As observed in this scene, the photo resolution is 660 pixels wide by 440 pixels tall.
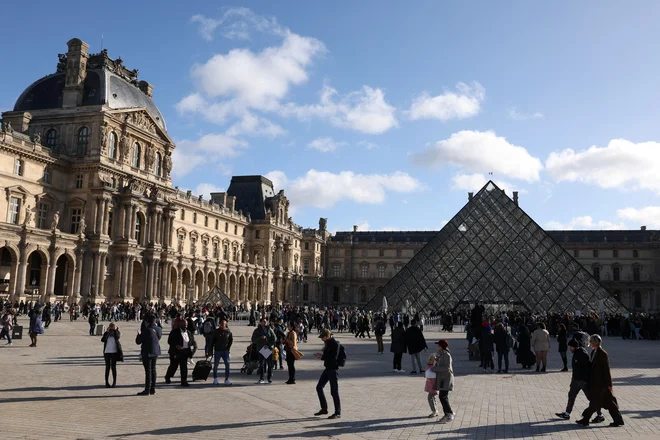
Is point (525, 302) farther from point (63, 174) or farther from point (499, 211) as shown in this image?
point (63, 174)

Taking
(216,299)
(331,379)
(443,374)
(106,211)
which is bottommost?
(331,379)

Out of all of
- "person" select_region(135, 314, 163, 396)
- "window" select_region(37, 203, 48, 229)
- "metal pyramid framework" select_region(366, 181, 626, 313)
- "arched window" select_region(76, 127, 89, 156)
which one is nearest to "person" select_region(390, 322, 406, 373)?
"person" select_region(135, 314, 163, 396)

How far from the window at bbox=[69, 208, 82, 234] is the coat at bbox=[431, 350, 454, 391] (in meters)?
31.1

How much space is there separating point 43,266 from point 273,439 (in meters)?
28.2

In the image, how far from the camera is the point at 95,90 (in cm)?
3556

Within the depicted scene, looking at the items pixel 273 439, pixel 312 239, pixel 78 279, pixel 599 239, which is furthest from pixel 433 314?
Result: pixel 599 239

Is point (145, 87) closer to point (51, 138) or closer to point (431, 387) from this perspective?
point (51, 138)

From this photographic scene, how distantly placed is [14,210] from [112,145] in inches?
273

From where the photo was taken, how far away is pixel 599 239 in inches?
2657

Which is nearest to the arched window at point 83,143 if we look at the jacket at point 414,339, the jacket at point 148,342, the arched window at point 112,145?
the arched window at point 112,145

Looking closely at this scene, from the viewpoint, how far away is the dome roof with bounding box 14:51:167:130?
35594mm

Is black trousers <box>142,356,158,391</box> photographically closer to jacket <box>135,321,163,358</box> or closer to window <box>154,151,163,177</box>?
jacket <box>135,321,163,358</box>

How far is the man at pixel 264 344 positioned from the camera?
32.7 ft

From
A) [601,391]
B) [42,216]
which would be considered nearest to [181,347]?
[601,391]
